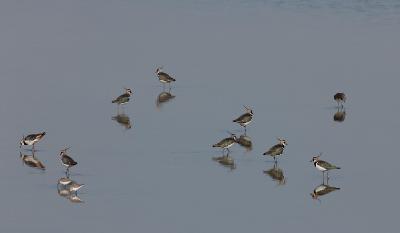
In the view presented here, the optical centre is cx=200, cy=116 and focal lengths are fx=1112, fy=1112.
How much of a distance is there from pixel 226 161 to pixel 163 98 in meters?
7.43

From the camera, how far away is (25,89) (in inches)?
1506

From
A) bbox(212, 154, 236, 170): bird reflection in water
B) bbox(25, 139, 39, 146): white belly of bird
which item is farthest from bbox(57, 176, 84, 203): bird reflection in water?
bbox(212, 154, 236, 170): bird reflection in water

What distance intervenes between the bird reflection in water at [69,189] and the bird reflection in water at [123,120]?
18.7 feet

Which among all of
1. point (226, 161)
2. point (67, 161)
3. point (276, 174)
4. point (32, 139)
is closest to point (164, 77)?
point (32, 139)

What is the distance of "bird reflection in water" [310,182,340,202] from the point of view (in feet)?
90.9

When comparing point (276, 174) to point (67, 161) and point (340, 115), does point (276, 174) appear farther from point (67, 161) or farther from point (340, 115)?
point (340, 115)

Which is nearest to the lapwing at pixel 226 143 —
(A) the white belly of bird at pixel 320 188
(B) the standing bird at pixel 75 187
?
(A) the white belly of bird at pixel 320 188

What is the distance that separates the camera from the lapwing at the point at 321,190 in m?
27.7

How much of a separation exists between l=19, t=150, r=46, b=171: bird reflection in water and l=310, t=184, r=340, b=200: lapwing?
7508 millimetres

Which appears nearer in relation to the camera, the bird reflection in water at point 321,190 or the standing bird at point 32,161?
the bird reflection in water at point 321,190

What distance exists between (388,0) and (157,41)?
1618cm

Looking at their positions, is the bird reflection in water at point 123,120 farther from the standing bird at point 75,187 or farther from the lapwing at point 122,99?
the standing bird at point 75,187

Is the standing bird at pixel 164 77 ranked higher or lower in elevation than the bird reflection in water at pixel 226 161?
higher

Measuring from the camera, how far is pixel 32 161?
3091 centimetres
